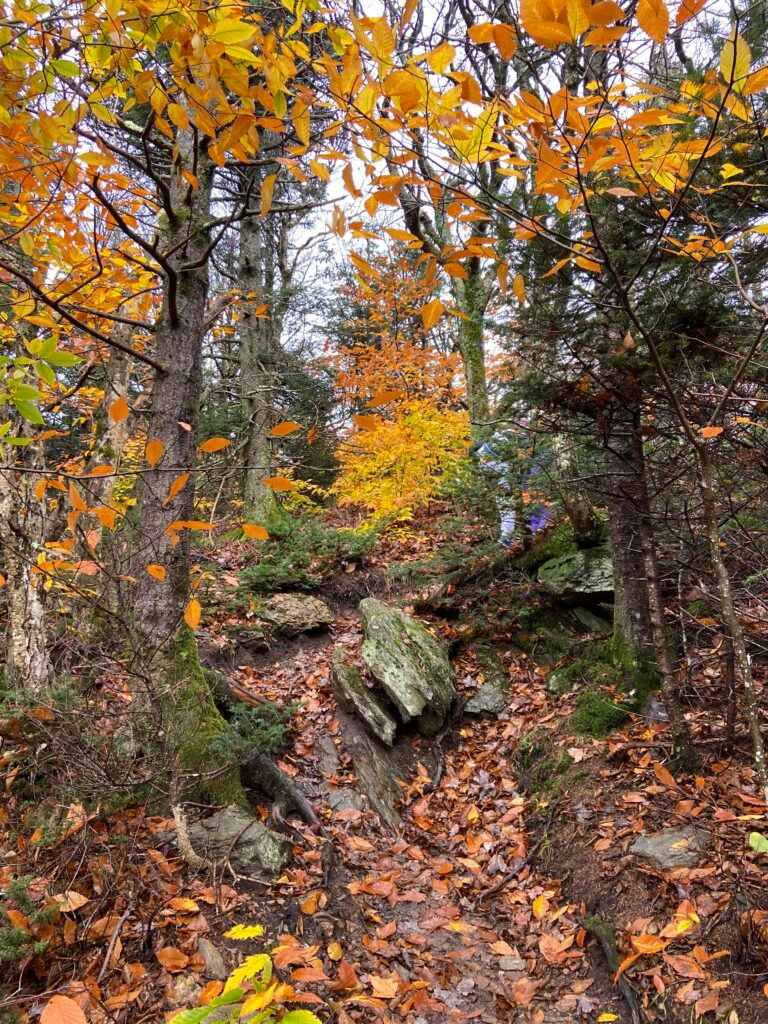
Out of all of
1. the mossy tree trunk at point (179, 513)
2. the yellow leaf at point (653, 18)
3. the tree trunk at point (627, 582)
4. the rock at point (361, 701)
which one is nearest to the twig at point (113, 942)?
the mossy tree trunk at point (179, 513)

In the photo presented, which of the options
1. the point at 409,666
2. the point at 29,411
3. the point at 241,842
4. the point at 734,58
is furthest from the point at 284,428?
the point at 409,666

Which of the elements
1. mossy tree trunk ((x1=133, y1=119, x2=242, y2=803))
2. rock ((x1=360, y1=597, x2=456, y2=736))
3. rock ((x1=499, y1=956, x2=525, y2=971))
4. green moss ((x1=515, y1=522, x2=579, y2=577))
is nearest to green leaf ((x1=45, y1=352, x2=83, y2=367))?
mossy tree trunk ((x1=133, y1=119, x2=242, y2=803))

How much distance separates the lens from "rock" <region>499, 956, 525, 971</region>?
3.32 m

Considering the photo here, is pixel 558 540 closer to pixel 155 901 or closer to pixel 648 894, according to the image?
pixel 648 894

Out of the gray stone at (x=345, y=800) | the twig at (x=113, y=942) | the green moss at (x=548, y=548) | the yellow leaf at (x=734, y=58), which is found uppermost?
the yellow leaf at (x=734, y=58)

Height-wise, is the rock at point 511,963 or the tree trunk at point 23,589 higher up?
the tree trunk at point 23,589

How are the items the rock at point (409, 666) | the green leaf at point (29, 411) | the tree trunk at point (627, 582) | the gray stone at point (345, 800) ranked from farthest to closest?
the rock at point (409, 666) < the tree trunk at point (627, 582) < the gray stone at point (345, 800) < the green leaf at point (29, 411)

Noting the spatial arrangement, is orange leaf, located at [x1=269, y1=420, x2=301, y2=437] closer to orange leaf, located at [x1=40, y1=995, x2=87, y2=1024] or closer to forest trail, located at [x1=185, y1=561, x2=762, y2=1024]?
orange leaf, located at [x1=40, y1=995, x2=87, y2=1024]

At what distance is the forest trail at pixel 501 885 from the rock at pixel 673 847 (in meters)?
0.07

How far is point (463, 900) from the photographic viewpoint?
12.8 feet

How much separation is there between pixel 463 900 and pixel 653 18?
15.8ft

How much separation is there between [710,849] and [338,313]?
15617 millimetres

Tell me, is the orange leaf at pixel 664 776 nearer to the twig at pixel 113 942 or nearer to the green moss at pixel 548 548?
the green moss at pixel 548 548

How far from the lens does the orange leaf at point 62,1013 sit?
5.69ft
